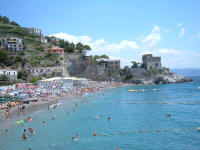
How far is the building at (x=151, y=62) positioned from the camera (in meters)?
85.2

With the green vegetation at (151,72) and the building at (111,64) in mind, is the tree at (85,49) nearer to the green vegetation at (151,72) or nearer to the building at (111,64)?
the building at (111,64)

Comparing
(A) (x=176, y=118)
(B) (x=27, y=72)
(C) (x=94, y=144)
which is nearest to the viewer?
(C) (x=94, y=144)

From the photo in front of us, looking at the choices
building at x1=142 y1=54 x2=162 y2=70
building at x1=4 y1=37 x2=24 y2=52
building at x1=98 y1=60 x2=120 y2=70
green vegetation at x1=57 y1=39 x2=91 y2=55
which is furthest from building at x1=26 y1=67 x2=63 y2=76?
building at x1=142 y1=54 x2=162 y2=70

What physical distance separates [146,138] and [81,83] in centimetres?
4140

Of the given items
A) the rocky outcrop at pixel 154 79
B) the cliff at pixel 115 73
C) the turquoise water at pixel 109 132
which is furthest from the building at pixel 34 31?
the turquoise water at pixel 109 132

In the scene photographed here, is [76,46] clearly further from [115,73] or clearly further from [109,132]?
[109,132]

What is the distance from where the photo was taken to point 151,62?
85688mm

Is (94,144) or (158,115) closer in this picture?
(94,144)

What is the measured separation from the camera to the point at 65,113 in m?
27.3

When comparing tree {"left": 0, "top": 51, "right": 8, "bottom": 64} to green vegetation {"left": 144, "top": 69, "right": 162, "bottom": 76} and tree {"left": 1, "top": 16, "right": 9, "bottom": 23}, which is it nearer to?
tree {"left": 1, "top": 16, "right": 9, "bottom": 23}

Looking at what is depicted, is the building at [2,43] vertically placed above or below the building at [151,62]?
above

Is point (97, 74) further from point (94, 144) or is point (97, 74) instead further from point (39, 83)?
point (94, 144)

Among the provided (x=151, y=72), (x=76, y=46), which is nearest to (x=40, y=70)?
(x=76, y=46)

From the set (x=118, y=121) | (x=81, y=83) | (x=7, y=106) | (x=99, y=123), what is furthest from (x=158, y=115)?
(x=81, y=83)
